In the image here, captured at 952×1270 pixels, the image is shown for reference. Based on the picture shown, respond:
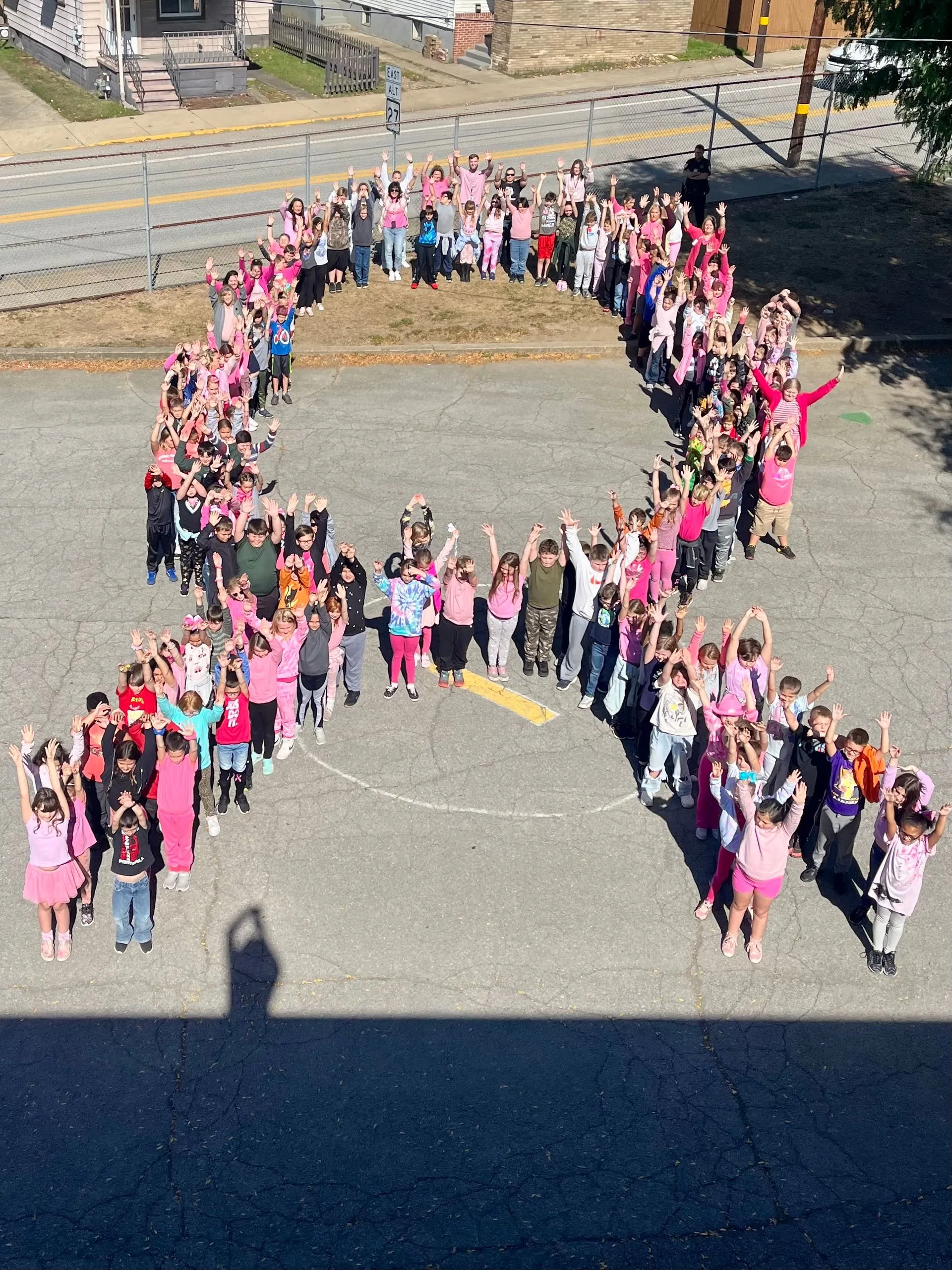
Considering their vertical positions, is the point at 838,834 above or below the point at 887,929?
above

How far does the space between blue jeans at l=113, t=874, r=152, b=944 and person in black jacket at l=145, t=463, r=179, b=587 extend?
4900mm

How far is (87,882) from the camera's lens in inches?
380

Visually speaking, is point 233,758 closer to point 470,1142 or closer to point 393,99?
point 470,1142

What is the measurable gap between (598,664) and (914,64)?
11526 mm

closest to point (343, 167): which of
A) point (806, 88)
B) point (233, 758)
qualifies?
point (806, 88)

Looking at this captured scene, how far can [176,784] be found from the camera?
9602mm

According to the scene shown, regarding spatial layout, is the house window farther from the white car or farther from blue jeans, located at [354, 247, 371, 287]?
blue jeans, located at [354, 247, 371, 287]

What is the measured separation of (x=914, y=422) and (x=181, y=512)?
399 inches

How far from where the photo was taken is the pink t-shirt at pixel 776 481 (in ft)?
46.8

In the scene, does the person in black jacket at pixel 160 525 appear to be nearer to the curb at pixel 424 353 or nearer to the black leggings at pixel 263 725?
the black leggings at pixel 263 725

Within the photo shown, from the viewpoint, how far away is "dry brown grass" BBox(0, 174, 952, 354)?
64.1 feet

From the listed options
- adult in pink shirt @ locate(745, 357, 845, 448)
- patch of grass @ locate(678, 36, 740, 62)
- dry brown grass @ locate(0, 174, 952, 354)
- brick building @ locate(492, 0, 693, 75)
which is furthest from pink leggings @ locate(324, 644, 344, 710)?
patch of grass @ locate(678, 36, 740, 62)

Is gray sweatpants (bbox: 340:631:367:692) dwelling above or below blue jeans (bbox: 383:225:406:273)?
below

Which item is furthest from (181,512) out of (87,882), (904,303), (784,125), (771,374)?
(784,125)
